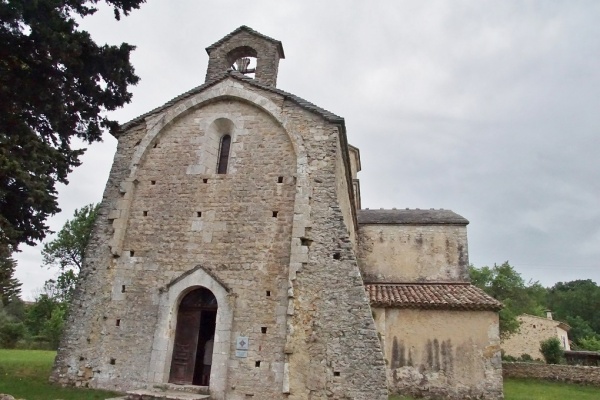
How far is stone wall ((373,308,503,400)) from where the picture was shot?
1162 centimetres

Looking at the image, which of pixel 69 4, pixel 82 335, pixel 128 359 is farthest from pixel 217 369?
pixel 69 4

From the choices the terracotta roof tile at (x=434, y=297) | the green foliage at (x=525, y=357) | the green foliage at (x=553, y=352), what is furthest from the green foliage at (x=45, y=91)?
the green foliage at (x=525, y=357)

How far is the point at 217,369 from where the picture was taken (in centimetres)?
952

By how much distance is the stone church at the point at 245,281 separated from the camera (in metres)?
9.38

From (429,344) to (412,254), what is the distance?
538cm

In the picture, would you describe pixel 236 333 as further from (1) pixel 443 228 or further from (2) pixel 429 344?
(1) pixel 443 228

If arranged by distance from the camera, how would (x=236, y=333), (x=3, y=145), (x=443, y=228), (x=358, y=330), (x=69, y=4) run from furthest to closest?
(x=443, y=228) → (x=236, y=333) → (x=358, y=330) → (x=69, y=4) → (x=3, y=145)

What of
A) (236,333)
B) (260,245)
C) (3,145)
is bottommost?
(236,333)

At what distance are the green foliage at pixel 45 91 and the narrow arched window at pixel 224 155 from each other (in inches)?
131

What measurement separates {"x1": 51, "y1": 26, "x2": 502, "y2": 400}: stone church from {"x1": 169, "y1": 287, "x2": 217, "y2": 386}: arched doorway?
3 centimetres

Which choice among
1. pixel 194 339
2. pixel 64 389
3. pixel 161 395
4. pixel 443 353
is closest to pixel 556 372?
pixel 443 353

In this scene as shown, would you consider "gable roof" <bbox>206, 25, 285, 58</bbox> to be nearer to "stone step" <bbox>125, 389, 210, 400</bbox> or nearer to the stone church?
the stone church

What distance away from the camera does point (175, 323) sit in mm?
10281

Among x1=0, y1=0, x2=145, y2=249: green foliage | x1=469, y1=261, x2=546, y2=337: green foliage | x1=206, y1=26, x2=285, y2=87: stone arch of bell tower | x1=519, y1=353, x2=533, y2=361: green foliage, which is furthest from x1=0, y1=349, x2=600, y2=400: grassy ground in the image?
x1=469, y1=261, x2=546, y2=337: green foliage
